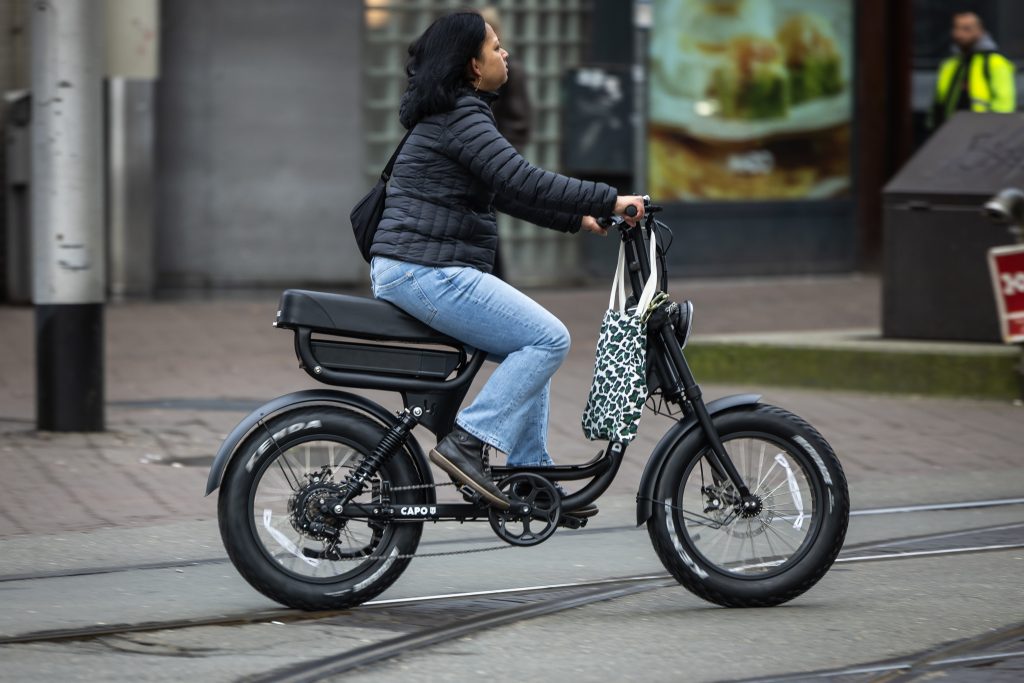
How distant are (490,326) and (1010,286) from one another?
4.72m

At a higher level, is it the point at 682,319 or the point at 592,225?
the point at 592,225

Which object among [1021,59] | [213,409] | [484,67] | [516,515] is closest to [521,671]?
[516,515]

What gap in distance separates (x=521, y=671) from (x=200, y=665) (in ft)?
2.71

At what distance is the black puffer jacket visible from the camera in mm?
5219

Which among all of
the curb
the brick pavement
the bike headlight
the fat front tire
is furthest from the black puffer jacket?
the curb

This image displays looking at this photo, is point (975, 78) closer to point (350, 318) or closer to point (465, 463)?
point (465, 463)

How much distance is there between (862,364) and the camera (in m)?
9.82

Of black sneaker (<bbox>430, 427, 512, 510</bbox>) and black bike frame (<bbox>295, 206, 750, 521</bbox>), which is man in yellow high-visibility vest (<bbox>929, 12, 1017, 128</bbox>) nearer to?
black bike frame (<bbox>295, 206, 750, 521</bbox>)

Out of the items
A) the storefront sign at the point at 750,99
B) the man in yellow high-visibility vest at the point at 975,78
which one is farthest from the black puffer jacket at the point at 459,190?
the storefront sign at the point at 750,99

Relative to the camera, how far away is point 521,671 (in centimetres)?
475

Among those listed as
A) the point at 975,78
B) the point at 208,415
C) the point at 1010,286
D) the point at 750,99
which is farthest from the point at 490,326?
the point at 750,99

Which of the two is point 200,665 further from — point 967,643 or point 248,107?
point 248,107

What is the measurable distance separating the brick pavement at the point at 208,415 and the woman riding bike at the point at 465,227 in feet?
6.34

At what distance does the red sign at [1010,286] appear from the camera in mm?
9258
